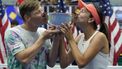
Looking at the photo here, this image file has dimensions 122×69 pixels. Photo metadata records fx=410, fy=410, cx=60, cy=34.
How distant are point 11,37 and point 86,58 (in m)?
0.66

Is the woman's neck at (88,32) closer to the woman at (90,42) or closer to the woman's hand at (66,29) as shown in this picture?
the woman at (90,42)

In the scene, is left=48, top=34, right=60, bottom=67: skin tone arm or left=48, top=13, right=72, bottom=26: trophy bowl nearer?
left=48, top=13, right=72, bottom=26: trophy bowl

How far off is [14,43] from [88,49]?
0.62 meters

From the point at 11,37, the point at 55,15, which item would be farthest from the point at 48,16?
the point at 11,37

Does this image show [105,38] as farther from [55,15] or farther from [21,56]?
[21,56]

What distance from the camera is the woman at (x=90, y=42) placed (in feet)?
11.2

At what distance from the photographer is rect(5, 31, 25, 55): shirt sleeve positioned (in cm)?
343

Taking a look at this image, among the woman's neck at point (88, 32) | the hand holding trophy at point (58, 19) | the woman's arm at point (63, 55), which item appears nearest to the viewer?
the hand holding trophy at point (58, 19)

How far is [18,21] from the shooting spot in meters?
6.88

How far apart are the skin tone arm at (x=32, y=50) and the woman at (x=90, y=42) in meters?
0.15

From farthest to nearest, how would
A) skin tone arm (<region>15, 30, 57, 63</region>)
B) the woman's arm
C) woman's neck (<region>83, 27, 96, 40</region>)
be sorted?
the woman's arm
woman's neck (<region>83, 27, 96, 40</region>)
skin tone arm (<region>15, 30, 57, 63</region>)

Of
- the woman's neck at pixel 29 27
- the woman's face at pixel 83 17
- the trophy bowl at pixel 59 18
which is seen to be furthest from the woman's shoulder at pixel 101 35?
the woman's neck at pixel 29 27

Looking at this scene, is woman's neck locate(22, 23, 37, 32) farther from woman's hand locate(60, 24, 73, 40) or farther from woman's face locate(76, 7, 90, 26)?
woman's face locate(76, 7, 90, 26)

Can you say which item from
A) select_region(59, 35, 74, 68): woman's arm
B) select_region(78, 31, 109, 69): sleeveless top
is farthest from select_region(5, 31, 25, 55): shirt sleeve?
select_region(78, 31, 109, 69): sleeveless top
